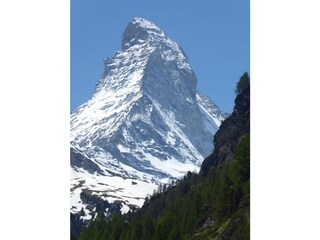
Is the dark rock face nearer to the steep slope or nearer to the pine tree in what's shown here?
the steep slope

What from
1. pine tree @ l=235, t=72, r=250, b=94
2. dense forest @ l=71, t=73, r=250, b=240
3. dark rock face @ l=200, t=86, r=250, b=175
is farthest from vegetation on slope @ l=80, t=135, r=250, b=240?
pine tree @ l=235, t=72, r=250, b=94

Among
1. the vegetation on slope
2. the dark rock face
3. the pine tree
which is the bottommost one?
the vegetation on slope

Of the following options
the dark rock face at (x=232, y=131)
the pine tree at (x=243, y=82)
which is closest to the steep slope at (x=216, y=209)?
the dark rock face at (x=232, y=131)

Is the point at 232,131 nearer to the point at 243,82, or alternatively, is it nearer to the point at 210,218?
the point at 243,82

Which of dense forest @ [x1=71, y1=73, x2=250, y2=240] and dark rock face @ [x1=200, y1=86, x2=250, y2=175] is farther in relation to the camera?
dark rock face @ [x1=200, y1=86, x2=250, y2=175]

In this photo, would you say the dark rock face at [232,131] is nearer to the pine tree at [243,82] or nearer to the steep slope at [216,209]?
the steep slope at [216,209]

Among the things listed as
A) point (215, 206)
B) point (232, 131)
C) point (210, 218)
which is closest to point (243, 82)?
point (232, 131)
